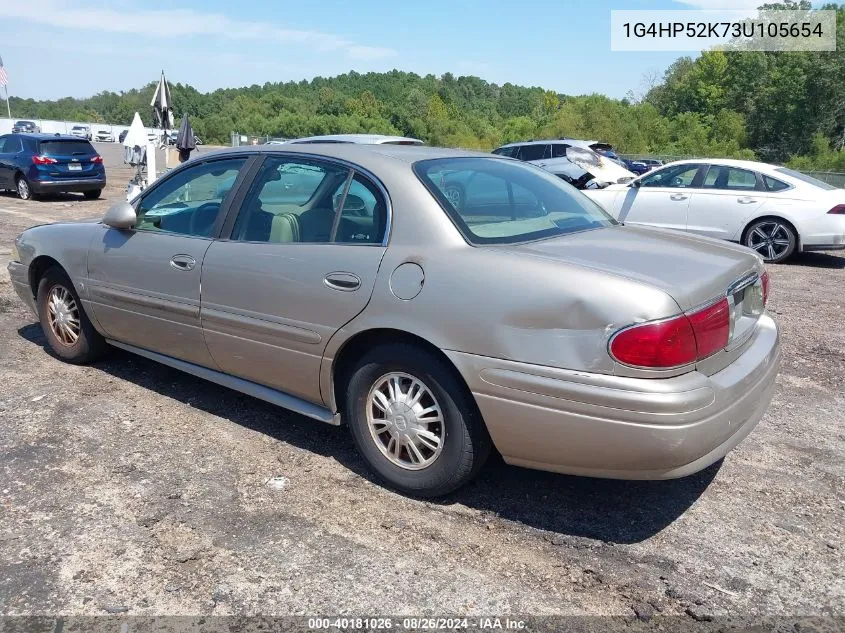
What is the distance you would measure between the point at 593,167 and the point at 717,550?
15271 millimetres

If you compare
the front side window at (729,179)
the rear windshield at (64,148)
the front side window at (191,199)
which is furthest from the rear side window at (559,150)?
the front side window at (191,199)

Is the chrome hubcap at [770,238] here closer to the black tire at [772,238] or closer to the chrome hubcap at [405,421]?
the black tire at [772,238]

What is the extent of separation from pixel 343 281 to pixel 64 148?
1588 cm

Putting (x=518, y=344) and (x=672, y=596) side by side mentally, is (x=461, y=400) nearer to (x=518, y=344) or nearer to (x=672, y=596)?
(x=518, y=344)

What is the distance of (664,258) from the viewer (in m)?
3.12

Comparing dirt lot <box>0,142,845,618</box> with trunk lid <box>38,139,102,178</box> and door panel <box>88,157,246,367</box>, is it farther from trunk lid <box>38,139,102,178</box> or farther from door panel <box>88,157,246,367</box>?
trunk lid <box>38,139,102,178</box>

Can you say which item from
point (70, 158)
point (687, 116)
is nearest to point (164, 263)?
point (70, 158)

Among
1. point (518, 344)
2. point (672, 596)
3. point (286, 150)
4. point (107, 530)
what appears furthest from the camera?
point (286, 150)

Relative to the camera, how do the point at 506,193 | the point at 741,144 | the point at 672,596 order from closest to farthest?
the point at 672,596 < the point at 506,193 < the point at 741,144

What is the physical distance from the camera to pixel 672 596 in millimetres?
2654

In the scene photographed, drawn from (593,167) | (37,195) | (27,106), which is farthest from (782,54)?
(27,106)

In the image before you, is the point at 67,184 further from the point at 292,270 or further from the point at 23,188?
the point at 292,270

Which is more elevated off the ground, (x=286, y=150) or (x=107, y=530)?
(x=286, y=150)

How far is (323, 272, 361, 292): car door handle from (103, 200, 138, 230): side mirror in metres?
1.67
